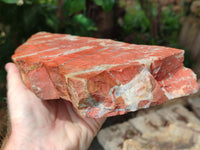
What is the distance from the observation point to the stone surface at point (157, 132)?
1.24 meters

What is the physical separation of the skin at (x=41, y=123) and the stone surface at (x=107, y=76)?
10cm

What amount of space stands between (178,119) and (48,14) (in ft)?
4.74

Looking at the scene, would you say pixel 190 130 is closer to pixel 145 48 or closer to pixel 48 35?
pixel 145 48

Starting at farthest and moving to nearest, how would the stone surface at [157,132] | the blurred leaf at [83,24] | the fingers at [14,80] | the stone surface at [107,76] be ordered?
the blurred leaf at [83,24] < the stone surface at [157,132] < the fingers at [14,80] < the stone surface at [107,76]

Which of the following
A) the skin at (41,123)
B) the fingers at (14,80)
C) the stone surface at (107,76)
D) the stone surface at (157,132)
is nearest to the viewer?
the stone surface at (107,76)

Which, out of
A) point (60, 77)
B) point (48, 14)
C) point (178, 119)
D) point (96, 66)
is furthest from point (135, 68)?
point (48, 14)

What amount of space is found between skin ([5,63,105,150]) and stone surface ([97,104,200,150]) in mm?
272

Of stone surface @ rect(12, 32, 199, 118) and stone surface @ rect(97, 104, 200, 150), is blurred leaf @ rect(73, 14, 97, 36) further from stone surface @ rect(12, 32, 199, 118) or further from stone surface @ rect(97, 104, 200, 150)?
stone surface @ rect(97, 104, 200, 150)

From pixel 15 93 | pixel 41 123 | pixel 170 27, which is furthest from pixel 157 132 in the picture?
pixel 170 27

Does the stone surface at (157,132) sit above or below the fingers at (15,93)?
below

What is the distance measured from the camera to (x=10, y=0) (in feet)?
4.19

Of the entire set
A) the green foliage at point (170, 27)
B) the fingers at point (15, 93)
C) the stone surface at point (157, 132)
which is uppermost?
the green foliage at point (170, 27)

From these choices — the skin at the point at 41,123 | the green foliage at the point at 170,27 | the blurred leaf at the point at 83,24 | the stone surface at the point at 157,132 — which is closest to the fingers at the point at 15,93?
the skin at the point at 41,123

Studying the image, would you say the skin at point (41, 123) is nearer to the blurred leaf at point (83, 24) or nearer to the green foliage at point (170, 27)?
the blurred leaf at point (83, 24)
